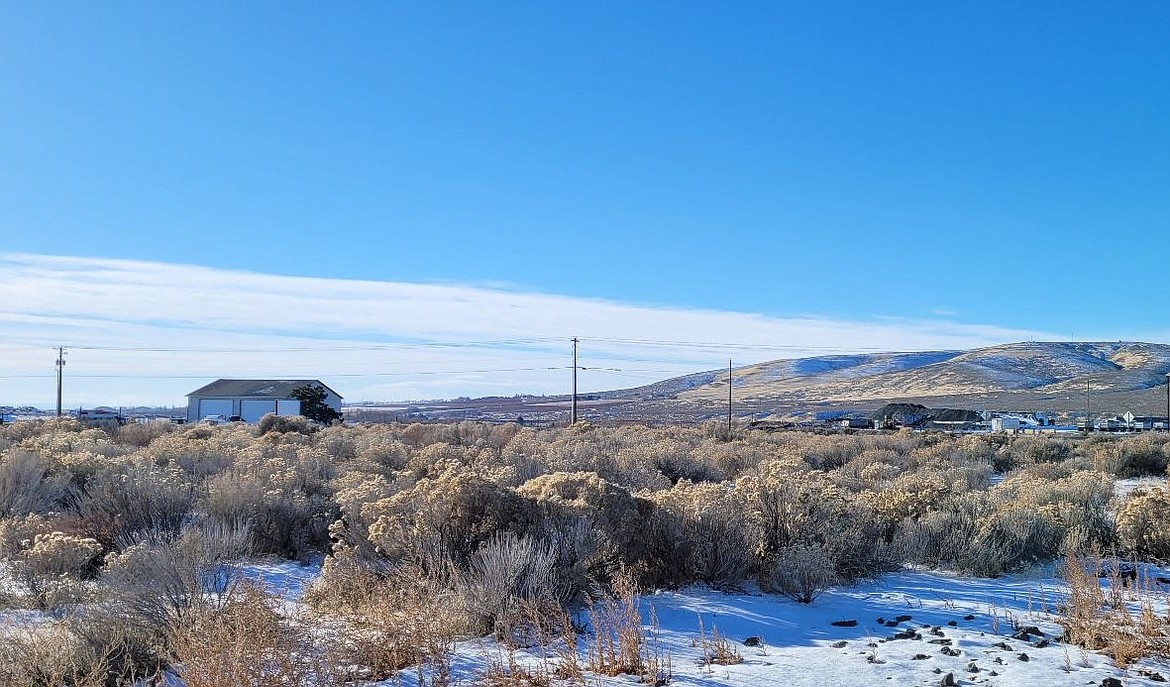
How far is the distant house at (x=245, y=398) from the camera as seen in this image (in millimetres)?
68188

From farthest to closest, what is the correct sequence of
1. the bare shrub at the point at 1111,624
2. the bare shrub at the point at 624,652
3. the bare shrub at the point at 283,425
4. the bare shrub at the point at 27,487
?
the bare shrub at the point at 283,425 → the bare shrub at the point at 27,487 → the bare shrub at the point at 1111,624 → the bare shrub at the point at 624,652

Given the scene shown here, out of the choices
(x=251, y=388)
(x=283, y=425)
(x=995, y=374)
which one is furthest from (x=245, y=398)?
(x=995, y=374)

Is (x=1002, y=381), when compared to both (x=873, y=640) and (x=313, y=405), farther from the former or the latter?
(x=873, y=640)

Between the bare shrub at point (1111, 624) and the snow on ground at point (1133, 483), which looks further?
the snow on ground at point (1133, 483)

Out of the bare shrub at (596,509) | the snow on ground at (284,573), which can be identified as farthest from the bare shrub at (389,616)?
the bare shrub at (596,509)

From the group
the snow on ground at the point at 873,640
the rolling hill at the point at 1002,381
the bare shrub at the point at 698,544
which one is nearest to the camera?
the snow on ground at the point at 873,640

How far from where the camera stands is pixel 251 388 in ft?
237

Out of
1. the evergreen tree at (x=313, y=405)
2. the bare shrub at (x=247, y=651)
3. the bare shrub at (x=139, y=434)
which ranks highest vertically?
the evergreen tree at (x=313, y=405)

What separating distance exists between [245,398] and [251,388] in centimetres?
238

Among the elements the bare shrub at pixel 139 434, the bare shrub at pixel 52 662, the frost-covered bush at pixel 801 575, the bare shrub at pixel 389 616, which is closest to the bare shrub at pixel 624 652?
the bare shrub at pixel 389 616

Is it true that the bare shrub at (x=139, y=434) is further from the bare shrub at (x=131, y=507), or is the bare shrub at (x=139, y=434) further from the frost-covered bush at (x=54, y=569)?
the frost-covered bush at (x=54, y=569)

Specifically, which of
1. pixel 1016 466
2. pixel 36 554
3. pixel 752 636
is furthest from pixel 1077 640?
pixel 1016 466

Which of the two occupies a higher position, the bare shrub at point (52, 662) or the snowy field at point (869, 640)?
the bare shrub at point (52, 662)

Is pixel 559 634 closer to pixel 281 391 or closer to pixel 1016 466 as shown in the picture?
pixel 1016 466
